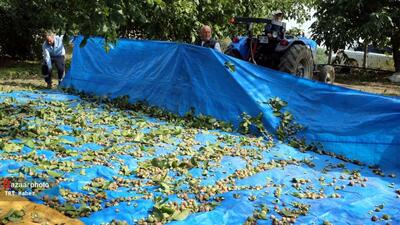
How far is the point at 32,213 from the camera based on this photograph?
143 inches

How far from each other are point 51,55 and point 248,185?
7.83 metres

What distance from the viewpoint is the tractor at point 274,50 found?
828 centimetres

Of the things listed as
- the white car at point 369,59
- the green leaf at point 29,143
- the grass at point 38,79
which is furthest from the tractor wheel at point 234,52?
the white car at point 369,59

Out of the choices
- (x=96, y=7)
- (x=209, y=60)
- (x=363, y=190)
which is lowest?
(x=363, y=190)

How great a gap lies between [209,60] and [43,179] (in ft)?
12.9

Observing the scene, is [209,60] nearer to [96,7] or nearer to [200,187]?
[96,7]

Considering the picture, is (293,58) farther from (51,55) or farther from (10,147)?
(51,55)

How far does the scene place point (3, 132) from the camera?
19.6 ft

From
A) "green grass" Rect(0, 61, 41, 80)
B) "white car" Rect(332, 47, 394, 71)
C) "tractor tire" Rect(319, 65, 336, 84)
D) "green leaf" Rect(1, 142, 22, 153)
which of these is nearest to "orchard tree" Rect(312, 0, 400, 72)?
"white car" Rect(332, 47, 394, 71)

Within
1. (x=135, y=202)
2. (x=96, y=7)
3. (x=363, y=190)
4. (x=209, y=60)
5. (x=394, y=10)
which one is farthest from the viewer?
(x=394, y=10)

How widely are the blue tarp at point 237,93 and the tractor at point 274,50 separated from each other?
1.18 meters

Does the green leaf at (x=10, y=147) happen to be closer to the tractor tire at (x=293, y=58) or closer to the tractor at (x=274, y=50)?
the tractor at (x=274, y=50)

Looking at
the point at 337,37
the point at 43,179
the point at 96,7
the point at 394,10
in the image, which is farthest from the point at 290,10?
the point at 43,179

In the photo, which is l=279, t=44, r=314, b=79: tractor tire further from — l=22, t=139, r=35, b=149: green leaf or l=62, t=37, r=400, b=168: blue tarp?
l=22, t=139, r=35, b=149: green leaf
